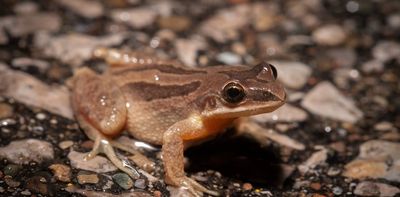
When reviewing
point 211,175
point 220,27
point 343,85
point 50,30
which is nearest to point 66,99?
point 50,30

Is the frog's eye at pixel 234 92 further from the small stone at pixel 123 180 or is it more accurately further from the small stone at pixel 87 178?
the small stone at pixel 87 178

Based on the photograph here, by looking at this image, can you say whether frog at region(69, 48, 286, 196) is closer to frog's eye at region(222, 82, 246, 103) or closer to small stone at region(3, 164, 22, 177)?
frog's eye at region(222, 82, 246, 103)

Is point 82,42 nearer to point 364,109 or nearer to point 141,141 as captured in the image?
point 141,141

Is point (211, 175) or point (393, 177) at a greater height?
point (393, 177)

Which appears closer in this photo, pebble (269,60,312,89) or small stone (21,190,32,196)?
small stone (21,190,32,196)

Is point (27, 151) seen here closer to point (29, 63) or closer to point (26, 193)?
point (26, 193)

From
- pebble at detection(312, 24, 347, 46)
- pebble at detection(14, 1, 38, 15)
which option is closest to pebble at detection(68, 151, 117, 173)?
pebble at detection(14, 1, 38, 15)

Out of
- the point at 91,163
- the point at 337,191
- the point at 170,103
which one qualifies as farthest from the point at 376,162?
the point at 91,163
